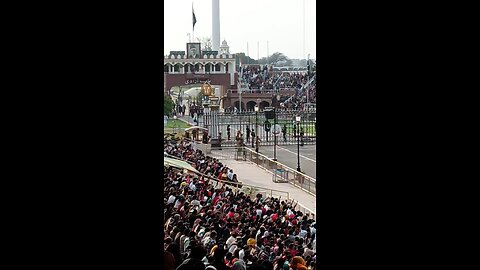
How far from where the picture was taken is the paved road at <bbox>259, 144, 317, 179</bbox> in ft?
57.9

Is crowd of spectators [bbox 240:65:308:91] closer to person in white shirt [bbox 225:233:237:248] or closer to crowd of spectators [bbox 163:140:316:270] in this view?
crowd of spectators [bbox 163:140:316:270]

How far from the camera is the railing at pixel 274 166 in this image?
12983 mm

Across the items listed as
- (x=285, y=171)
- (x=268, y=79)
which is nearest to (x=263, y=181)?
(x=285, y=171)

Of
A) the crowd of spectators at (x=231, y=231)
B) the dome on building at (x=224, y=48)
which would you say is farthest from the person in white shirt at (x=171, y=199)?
the dome on building at (x=224, y=48)

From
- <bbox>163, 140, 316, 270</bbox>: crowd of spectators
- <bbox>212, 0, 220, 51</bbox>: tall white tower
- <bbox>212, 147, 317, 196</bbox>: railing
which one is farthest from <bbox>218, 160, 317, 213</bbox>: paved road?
<bbox>212, 0, 220, 51</bbox>: tall white tower

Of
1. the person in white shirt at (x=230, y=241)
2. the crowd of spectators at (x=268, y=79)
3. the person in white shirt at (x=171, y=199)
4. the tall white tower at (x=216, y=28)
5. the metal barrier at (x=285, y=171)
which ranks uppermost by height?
the tall white tower at (x=216, y=28)

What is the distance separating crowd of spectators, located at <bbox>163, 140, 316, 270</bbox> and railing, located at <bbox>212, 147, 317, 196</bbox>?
3847 millimetres

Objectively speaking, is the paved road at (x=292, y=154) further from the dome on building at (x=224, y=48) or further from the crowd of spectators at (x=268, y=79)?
Answer: the dome on building at (x=224, y=48)

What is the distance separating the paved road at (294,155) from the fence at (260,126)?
1.04 feet

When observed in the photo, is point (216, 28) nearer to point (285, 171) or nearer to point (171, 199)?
point (285, 171)
